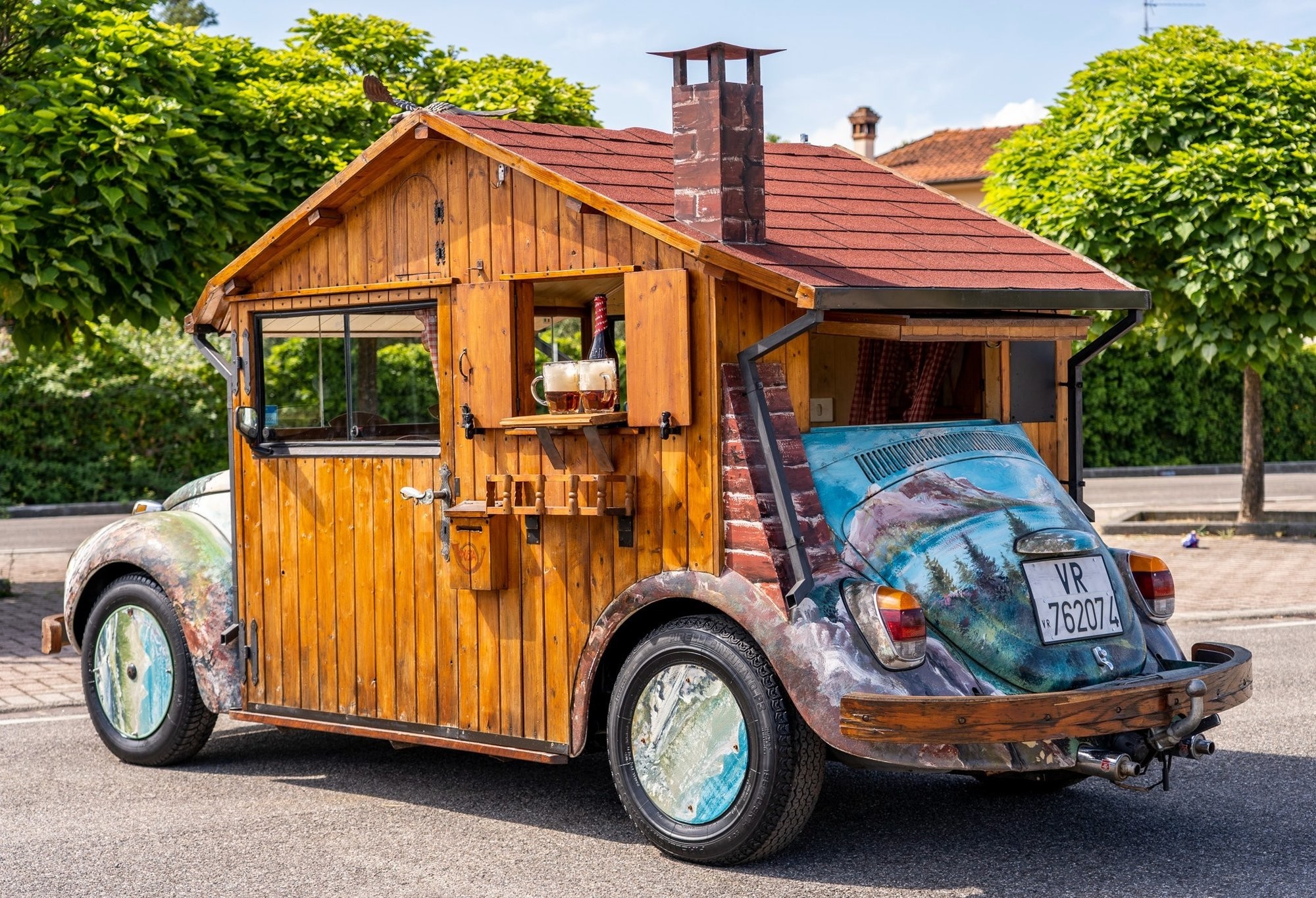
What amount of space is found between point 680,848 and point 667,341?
1728 millimetres

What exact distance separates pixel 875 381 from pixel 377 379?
9.29 feet

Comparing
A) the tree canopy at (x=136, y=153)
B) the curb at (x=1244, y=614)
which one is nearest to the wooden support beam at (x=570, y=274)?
the tree canopy at (x=136, y=153)

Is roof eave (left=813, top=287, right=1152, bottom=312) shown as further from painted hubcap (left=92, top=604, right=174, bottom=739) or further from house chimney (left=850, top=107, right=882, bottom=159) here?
house chimney (left=850, top=107, right=882, bottom=159)

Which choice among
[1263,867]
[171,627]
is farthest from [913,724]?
[171,627]

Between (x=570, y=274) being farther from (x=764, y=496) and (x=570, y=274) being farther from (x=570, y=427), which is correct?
(x=764, y=496)

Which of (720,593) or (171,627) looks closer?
(720,593)

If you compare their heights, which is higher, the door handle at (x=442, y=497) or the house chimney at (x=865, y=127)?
the house chimney at (x=865, y=127)

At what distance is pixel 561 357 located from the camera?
7223 mm

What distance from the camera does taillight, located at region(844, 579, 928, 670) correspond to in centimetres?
504

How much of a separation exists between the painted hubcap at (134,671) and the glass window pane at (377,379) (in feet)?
→ 4.45

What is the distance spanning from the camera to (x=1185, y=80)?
1476 centimetres

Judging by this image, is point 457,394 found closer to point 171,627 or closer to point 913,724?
point 171,627

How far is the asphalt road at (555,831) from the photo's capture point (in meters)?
5.16

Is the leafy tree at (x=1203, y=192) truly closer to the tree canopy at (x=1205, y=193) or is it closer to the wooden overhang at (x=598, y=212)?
the tree canopy at (x=1205, y=193)
